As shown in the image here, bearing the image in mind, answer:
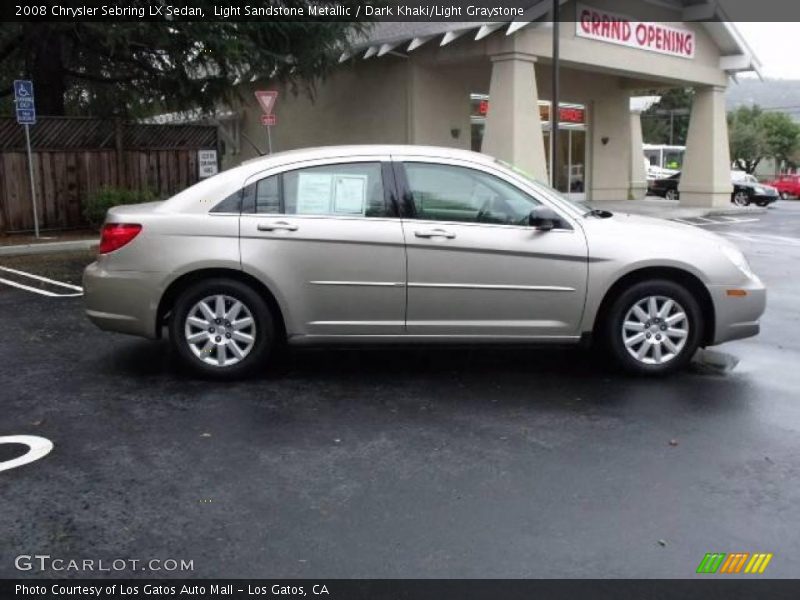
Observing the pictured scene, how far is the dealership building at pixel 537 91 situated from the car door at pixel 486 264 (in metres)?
14.0

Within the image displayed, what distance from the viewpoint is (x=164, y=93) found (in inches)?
653

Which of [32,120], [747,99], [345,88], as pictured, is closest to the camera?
[32,120]

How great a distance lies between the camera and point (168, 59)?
15.6 meters

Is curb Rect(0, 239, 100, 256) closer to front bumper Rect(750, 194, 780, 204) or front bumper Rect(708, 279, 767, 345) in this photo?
front bumper Rect(708, 279, 767, 345)

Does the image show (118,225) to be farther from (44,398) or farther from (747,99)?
(747,99)

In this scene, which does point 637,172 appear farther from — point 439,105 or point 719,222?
point 439,105

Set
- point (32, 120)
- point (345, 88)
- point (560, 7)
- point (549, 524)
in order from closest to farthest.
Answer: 1. point (549, 524)
2. point (32, 120)
3. point (560, 7)
4. point (345, 88)

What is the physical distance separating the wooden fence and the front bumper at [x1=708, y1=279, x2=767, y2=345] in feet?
44.6

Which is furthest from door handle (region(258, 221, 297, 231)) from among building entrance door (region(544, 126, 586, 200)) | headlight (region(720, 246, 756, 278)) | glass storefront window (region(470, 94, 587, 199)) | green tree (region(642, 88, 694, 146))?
green tree (region(642, 88, 694, 146))

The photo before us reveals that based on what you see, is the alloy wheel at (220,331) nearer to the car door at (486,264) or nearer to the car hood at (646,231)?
the car door at (486,264)

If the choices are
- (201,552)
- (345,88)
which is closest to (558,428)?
(201,552)

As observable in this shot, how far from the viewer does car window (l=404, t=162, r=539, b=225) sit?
5.81 meters

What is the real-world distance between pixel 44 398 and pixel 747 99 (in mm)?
143773

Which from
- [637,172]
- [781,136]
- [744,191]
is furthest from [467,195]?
[781,136]
